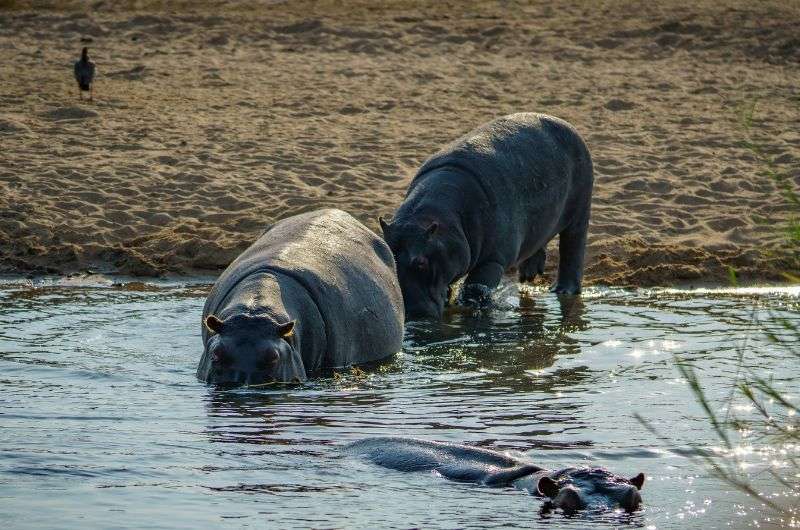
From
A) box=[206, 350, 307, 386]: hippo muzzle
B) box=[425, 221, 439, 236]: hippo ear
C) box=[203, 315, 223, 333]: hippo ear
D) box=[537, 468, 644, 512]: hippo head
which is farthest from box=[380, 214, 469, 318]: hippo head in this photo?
box=[537, 468, 644, 512]: hippo head

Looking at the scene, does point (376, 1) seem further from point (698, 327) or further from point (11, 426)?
point (11, 426)

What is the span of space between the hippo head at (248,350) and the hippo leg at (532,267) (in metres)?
4.60

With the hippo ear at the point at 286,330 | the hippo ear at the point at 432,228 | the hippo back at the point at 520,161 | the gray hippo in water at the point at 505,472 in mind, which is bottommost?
the gray hippo in water at the point at 505,472

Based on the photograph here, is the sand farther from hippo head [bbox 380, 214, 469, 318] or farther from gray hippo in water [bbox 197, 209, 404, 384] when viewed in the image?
gray hippo in water [bbox 197, 209, 404, 384]

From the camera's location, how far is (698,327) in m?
9.73

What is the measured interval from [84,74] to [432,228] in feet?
23.3

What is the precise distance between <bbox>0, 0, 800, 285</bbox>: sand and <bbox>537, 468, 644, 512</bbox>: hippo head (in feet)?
18.1

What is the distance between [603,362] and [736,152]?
6.80 m

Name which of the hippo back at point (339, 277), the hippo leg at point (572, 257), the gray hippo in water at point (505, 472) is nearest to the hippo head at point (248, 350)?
the hippo back at point (339, 277)

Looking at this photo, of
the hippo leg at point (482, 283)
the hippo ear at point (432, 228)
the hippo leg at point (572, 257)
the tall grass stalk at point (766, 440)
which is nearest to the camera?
the tall grass stalk at point (766, 440)

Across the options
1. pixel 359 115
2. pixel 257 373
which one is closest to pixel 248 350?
pixel 257 373

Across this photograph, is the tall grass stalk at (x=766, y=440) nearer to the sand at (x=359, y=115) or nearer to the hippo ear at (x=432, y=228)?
the hippo ear at (x=432, y=228)

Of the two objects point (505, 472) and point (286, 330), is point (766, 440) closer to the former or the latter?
point (505, 472)

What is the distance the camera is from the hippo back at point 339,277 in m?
8.38
